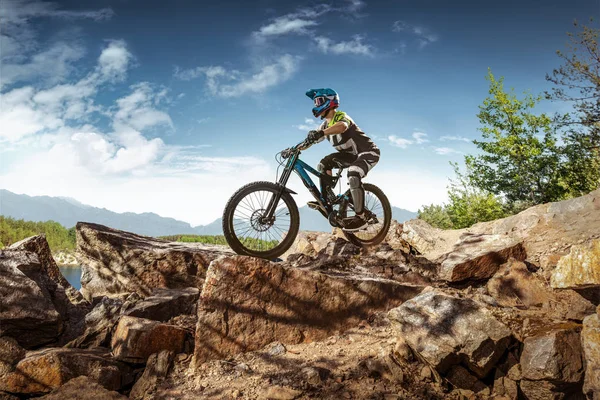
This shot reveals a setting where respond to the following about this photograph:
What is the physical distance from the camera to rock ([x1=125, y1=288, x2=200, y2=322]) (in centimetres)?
709

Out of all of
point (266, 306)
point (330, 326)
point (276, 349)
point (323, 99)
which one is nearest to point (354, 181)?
point (323, 99)

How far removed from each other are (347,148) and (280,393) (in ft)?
14.6

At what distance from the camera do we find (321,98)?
680 cm

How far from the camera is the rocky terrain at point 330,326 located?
4.98 m

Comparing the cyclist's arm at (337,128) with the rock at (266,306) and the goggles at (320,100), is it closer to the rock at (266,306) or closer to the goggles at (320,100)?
the goggles at (320,100)

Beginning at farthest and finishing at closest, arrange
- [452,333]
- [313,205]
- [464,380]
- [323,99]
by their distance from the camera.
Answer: [313,205] → [323,99] → [452,333] → [464,380]

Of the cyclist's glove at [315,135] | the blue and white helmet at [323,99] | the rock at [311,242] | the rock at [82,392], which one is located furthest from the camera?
the rock at [311,242]

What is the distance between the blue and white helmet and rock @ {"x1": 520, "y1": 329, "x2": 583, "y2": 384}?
4732mm

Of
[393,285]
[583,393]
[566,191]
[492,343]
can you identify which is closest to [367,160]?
[393,285]

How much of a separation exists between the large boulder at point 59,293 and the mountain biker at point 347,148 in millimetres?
6216

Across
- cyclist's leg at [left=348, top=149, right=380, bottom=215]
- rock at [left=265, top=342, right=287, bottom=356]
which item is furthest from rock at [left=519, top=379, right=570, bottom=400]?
cyclist's leg at [left=348, top=149, right=380, bottom=215]

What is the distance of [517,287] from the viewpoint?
7582 mm

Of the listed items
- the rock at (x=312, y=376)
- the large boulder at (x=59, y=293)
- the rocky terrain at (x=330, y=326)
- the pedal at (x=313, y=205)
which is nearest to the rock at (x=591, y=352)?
the rocky terrain at (x=330, y=326)

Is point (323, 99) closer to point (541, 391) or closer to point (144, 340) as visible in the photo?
point (144, 340)
